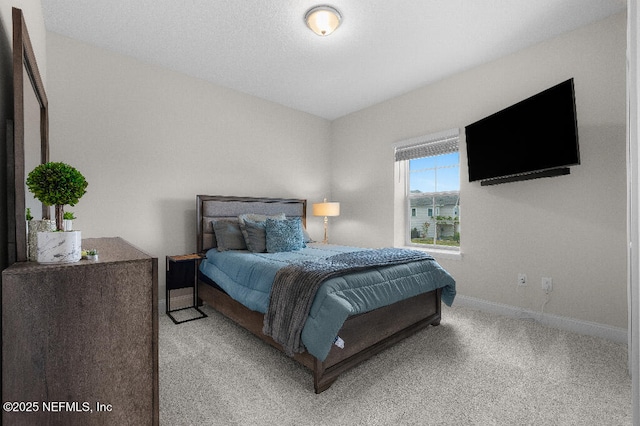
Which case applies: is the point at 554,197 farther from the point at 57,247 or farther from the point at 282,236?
the point at 57,247

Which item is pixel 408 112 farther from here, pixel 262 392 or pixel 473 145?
pixel 262 392

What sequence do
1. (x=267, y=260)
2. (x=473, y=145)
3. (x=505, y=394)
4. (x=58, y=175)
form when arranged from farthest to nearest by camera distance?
1. (x=473, y=145)
2. (x=267, y=260)
3. (x=505, y=394)
4. (x=58, y=175)

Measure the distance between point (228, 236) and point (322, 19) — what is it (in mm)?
2318

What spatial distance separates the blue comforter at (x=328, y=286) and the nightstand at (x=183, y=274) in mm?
188

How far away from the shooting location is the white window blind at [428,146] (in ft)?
11.7

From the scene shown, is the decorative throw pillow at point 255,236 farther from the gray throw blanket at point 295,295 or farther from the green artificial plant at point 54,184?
the green artificial plant at point 54,184

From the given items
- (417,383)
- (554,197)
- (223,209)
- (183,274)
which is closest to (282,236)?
(223,209)

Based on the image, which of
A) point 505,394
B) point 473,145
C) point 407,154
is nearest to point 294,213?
point 407,154

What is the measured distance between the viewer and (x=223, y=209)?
12.0ft

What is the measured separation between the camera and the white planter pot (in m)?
A: 1.04

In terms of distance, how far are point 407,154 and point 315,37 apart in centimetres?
196

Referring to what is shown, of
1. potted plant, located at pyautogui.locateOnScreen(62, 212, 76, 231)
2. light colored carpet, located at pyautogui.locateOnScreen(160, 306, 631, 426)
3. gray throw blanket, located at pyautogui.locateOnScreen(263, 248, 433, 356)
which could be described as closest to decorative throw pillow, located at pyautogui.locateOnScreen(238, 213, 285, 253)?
light colored carpet, located at pyautogui.locateOnScreen(160, 306, 631, 426)

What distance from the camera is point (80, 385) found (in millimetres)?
Result: 999

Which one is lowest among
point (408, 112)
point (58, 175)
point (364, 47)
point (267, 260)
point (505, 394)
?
point (505, 394)
